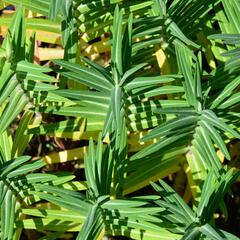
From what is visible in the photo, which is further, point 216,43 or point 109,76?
point 216,43

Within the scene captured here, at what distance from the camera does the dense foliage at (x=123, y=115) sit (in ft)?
2.73

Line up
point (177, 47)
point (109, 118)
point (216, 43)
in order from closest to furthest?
point (109, 118), point (177, 47), point (216, 43)

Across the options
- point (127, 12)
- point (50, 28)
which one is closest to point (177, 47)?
point (127, 12)

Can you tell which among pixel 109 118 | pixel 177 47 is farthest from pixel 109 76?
pixel 177 47

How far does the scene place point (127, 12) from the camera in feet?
3.18

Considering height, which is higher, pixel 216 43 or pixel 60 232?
pixel 216 43

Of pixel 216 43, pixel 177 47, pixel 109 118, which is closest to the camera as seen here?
pixel 109 118

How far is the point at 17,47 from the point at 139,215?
31cm

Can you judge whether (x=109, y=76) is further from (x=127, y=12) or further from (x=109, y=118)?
(x=127, y=12)

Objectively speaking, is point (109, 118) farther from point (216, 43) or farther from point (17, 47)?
point (216, 43)

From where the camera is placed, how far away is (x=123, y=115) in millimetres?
896

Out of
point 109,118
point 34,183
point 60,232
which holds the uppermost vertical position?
point 109,118

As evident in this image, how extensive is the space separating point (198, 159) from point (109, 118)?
242 millimetres

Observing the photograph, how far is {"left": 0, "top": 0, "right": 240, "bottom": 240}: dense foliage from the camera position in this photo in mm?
832
